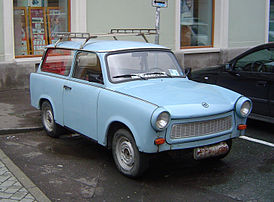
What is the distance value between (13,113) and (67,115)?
249 centimetres

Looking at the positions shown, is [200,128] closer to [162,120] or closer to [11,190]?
[162,120]

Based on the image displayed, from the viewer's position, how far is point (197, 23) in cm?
1504

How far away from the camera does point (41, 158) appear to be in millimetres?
6262

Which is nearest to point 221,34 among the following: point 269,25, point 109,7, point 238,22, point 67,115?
point 238,22

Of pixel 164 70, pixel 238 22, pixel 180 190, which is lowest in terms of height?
pixel 180 190

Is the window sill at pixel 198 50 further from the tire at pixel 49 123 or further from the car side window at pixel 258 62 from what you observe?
the tire at pixel 49 123

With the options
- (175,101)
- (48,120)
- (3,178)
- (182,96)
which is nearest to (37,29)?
(48,120)

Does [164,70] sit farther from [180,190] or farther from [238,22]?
[238,22]

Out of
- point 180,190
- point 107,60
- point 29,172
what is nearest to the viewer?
point 180,190

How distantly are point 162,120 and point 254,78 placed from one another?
3448mm

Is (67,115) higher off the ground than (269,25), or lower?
lower

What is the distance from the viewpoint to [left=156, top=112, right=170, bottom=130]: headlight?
16.1 feet

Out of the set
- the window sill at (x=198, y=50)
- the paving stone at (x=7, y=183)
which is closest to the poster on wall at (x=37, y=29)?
the window sill at (x=198, y=50)

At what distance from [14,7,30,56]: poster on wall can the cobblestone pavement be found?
252 inches
